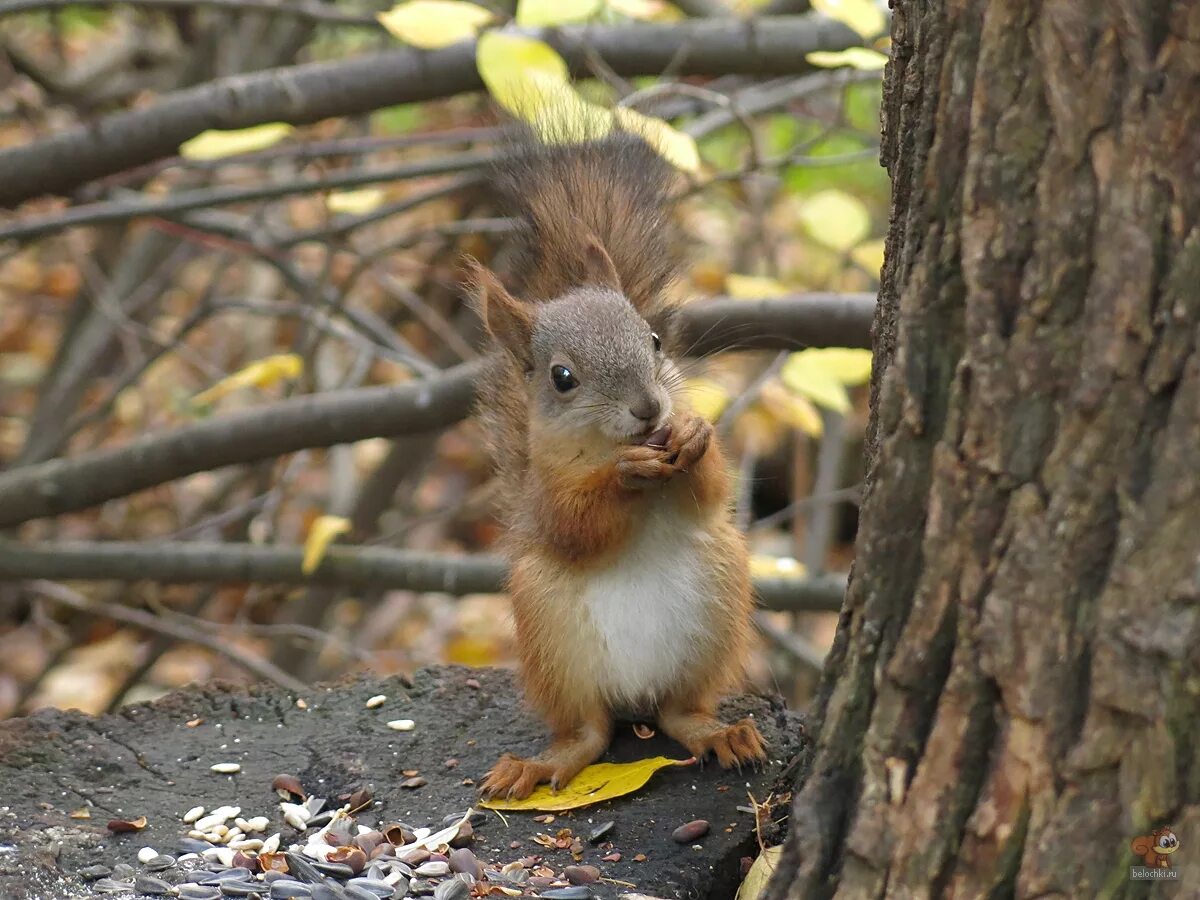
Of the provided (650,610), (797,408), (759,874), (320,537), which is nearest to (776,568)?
(797,408)

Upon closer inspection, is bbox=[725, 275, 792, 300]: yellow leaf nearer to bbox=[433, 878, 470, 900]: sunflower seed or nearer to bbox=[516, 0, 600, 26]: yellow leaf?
bbox=[516, 0, 600, 26]: yellow leaf

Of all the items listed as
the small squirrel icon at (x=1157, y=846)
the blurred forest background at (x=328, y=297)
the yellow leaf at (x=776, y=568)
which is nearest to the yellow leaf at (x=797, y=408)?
the blurred forest background at (x=328, y=297)

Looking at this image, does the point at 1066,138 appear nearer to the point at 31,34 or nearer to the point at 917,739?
the point at 917,739

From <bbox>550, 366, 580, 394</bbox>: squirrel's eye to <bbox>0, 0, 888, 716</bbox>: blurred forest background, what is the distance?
0.94 ft

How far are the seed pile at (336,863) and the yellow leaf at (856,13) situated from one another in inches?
50.5

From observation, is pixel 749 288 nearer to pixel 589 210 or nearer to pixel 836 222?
pixel 836 222

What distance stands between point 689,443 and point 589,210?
0.47 meters

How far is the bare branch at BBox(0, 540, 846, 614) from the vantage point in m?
2.85

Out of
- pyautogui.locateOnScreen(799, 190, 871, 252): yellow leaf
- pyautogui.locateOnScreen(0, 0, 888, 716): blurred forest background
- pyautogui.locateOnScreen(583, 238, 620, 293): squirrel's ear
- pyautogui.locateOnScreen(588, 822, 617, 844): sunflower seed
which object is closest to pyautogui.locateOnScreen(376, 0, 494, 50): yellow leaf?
pyautogui.locateOnScreen(0, 0, 888, 716): blurred forest background

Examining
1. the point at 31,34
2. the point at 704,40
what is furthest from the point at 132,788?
the point at 31,34

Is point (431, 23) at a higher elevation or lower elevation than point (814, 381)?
higher

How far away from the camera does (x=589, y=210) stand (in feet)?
7.04

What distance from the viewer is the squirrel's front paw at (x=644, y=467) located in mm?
1863

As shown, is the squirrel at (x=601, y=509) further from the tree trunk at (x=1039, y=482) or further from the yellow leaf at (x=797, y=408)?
the yellow leaf at (x=797, y=408)
